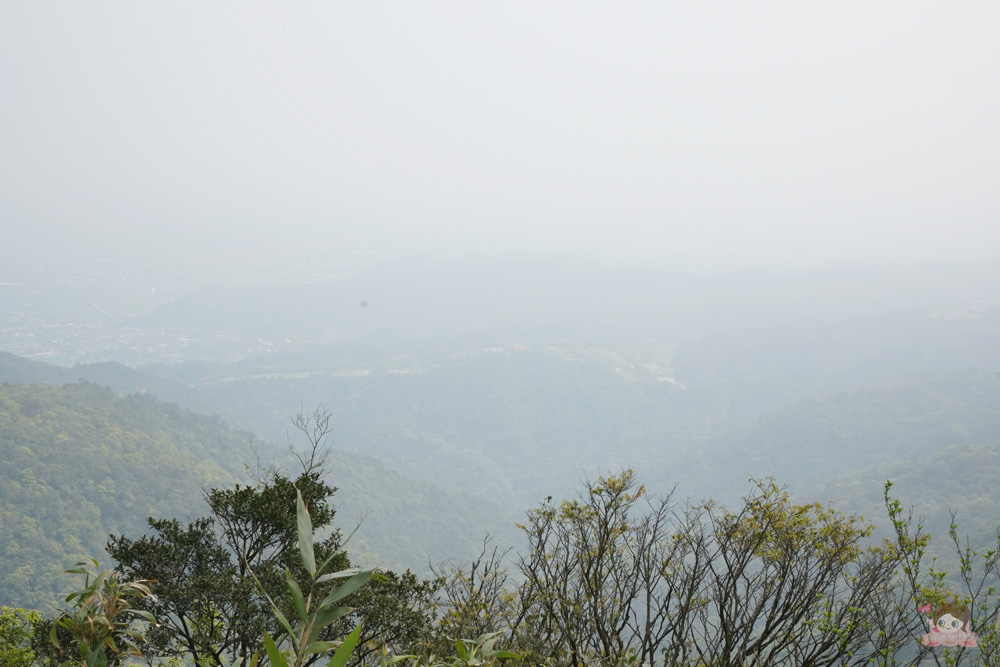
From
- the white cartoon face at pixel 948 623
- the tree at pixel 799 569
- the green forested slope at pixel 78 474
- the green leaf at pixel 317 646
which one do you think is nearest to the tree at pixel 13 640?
the green leaf at pixel 317 646

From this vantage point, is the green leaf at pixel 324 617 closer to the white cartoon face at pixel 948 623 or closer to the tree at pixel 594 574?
the tree at pixel 594 574

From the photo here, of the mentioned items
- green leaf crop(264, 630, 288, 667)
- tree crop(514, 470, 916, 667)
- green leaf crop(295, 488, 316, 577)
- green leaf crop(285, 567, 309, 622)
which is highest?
green leaf crop(295, 488, 316, 577)

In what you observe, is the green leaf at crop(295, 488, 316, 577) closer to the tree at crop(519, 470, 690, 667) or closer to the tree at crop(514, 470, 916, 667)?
the tree at crop(514, 470, 916, 667)

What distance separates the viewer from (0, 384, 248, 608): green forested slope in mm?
54856

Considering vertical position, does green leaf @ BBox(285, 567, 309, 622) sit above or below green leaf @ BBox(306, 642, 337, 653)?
above

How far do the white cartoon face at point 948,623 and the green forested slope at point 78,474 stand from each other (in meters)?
55.5

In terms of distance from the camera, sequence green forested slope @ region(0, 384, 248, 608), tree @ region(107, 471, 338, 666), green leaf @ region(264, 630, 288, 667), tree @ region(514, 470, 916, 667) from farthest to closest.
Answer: green forested slope @ region(0, 384, 248, 608) → tree @ region(514, 470, 916, 667) → tree @ region(107, 471, 338, 666) → green leaf @ region(264, 630, 288, 667)

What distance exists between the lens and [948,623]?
7598 millimetres

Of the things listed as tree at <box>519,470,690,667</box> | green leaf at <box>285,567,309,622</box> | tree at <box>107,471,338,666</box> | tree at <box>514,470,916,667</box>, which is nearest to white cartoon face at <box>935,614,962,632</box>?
tree at <box>514,470,916,667</box>

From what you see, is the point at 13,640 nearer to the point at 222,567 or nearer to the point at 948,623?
the point at 222,567

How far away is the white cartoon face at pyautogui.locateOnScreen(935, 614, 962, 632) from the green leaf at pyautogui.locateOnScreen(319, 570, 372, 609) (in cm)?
836

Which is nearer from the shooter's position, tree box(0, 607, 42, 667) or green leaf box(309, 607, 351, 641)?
green leaf box(309, 607, 351, 641)

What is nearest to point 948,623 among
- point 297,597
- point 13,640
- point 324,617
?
point 324,617

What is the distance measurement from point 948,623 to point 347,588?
875 cm
